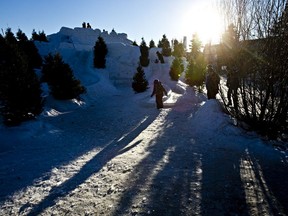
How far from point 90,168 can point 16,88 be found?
6.54 m

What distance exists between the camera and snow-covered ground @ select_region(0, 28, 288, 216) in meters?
4.00

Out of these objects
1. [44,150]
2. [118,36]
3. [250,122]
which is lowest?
[44,150]

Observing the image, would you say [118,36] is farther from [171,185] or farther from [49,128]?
[171,185]

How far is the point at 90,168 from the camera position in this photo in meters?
5.85

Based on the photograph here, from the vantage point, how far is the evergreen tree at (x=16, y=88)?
9.84m

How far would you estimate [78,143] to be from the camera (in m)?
8.25

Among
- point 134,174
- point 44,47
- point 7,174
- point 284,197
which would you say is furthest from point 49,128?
point 44,47

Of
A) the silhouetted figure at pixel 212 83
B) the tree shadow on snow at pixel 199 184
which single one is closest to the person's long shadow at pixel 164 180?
the tree shadow on snow at pixel 199 184

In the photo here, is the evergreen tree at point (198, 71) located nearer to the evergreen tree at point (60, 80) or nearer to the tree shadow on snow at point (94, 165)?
the evergreen tree at point (60, 80)

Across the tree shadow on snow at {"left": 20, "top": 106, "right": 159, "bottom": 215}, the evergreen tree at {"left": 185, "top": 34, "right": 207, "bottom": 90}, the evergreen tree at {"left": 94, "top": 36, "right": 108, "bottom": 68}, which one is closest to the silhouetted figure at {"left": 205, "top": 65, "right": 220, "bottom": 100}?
the tree shadow on snow at {"left": 20, "top": 106, "right": 159, "bottom": 215}

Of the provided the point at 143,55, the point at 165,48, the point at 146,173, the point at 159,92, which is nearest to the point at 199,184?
the point at 146,173

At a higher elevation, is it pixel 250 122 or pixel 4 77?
pixel 4 77

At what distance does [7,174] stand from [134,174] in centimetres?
313

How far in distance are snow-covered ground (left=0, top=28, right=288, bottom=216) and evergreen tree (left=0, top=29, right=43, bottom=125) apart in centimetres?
82
